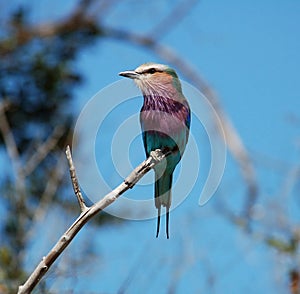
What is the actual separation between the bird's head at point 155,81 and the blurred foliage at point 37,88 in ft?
13.0

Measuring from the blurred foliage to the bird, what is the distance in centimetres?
396

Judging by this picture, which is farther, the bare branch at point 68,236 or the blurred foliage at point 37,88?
the blurred foliage at point 37,88

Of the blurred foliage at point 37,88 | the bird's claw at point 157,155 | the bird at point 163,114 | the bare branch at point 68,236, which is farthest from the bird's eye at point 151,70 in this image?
the blurred foliage at point 37,88

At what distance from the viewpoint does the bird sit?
2.89 m

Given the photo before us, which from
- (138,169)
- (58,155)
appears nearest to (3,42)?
(58,155)

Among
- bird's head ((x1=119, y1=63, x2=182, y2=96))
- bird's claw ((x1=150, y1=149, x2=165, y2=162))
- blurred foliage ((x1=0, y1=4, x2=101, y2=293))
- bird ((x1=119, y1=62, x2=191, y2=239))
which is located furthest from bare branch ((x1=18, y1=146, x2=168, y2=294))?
blurred foliage ((x1=0, y1=4, x2=101, y2=293))

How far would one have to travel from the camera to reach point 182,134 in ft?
9.68

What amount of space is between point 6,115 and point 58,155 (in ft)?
3.32

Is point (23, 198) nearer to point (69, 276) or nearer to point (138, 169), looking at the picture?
point (69, 276)

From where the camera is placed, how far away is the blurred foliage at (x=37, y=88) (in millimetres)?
7793

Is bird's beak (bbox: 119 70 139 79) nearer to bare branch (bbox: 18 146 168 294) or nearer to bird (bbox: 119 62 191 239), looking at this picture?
bird (bbox: 119 62 191 239)

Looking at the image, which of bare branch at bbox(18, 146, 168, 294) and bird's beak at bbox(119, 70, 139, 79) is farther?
bird's beak at bbox(119, 70, 139, 79)

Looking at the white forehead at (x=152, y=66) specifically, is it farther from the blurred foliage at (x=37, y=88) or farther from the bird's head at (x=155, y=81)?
the blurred foliage at (x=37, y=88)

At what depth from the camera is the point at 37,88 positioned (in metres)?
8.34
